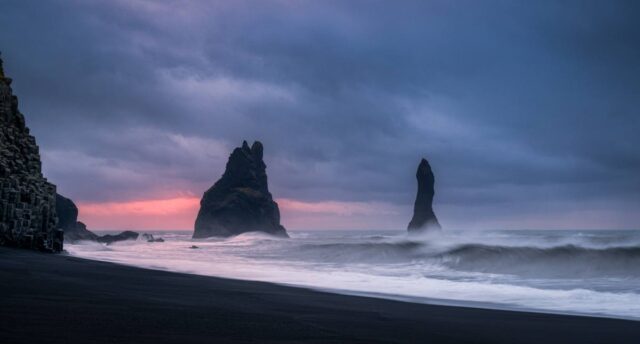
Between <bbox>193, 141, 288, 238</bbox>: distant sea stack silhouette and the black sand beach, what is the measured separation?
268 feet

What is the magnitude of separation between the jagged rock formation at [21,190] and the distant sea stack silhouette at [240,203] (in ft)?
220

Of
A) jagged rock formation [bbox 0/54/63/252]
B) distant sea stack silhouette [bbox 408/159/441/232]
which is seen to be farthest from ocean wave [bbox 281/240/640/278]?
distant sea stack silhouette [bbox 408/159/441/232]

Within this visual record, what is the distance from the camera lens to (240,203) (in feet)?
298

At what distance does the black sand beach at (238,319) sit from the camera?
4.28m

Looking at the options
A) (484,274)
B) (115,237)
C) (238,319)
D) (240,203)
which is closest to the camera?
(238,319)

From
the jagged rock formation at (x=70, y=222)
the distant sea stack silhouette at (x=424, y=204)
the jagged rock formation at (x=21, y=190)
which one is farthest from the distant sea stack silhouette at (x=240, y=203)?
the jagged rock formation at (x=21, y=190)

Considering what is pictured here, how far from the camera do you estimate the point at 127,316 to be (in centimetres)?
511

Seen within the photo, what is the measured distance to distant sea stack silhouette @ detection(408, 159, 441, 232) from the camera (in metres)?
99.5

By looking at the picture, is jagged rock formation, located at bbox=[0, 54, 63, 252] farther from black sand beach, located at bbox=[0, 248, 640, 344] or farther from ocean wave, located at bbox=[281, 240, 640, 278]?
ocean wave, located at bbox=[281, 240, 640, 278]

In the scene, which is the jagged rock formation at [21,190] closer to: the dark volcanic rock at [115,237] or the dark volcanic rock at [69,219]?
the dark volcanic rock at [115,237]

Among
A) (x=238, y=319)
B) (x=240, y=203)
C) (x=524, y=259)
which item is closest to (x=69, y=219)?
(x=240, y=203)

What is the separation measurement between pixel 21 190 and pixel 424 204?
8652 cm

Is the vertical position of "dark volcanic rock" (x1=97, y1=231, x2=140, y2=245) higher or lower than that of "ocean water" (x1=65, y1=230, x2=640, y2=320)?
lower

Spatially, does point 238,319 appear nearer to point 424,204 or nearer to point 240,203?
point 240,203
